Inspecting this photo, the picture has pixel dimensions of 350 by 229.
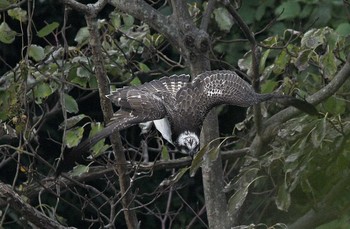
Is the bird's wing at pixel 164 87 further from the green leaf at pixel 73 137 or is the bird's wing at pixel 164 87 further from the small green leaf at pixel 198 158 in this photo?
the small green leaf at pixel 198 158

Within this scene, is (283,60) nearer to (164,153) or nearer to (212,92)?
(212,92)

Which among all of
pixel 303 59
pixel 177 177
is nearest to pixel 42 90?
pixel 177 177

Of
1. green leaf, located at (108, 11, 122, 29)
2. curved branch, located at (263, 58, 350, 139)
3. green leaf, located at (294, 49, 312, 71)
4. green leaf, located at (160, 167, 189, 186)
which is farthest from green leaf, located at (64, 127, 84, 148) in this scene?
green leaf, located at (294, 49, 312, 71)

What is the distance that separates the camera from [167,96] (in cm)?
479

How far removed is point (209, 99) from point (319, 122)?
67cm

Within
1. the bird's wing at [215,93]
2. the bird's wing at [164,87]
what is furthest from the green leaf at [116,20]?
the bird's wing at [215,93]

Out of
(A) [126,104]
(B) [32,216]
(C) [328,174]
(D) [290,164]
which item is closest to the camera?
(C) [328,174]

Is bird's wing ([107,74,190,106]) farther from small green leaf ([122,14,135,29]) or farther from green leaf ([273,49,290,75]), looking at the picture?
green leaf ([273,49,290,75])

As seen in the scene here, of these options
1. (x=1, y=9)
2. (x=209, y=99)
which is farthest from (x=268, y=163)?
(x=1, y=9)

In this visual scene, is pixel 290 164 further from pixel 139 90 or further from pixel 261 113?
pixel 139 90

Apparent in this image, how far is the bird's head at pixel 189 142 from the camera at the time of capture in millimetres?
4660

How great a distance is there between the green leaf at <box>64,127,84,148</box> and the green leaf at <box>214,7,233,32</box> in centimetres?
80

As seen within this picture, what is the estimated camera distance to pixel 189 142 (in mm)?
4672

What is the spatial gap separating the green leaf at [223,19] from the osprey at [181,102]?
23 cm
